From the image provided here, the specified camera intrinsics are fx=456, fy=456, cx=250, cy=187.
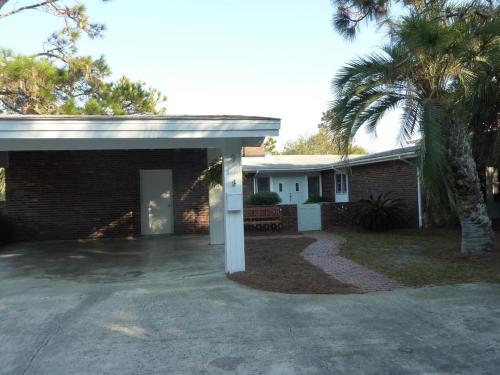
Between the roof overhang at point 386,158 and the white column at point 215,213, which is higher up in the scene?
the roof overhang at point 386,158

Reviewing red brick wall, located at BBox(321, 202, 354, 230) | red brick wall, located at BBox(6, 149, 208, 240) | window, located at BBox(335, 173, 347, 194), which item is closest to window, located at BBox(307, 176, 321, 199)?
window, located at BBox(335, 173, 347, 194)

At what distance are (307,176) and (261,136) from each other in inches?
620

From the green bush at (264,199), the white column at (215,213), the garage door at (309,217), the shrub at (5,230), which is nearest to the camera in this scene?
the white column at (215,213)

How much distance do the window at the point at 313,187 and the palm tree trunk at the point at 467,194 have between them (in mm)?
13792

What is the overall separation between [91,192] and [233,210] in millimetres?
8657

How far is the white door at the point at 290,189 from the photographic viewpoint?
2289cm

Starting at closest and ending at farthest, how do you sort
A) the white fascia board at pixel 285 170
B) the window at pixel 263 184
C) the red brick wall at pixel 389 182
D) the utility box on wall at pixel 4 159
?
1. the utility box on wall at pixel 4 159
2. the red brick wall at pixel 389 182
3. the white fascia board at pixel 285 170
4. the window at pixel 263 184

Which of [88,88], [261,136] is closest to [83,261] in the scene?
[261,136]

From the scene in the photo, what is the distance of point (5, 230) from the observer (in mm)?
14055

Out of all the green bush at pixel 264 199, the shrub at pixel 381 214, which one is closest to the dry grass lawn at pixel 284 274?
the shrub at pixel 381 214

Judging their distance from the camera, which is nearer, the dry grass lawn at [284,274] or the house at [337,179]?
the dry grass lawn at [284,274]

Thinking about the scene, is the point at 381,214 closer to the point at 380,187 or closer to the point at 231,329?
the point at 380,187

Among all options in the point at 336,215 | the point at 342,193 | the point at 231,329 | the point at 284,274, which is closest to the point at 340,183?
the point at 342,193

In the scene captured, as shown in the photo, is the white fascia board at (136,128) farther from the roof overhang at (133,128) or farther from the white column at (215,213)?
the white column at (215,213)
